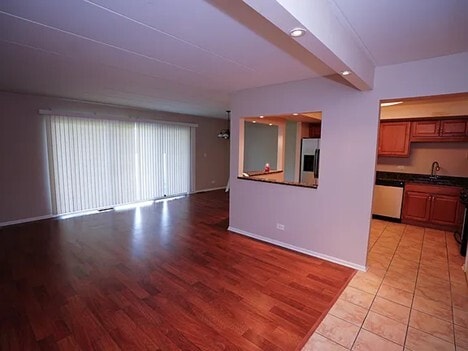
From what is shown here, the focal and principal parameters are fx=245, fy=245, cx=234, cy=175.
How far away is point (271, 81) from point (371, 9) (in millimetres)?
1878

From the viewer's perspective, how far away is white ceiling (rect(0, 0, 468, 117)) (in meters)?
1.60

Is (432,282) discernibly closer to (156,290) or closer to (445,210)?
(445,210)

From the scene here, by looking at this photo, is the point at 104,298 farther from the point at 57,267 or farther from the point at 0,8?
the point at 0,8

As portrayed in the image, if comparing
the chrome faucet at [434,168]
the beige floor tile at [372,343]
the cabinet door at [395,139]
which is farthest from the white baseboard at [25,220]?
the chrome faucet at [434,168]

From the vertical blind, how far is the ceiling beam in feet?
16.9

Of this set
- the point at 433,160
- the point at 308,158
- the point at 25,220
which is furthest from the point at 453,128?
the point at 25,220

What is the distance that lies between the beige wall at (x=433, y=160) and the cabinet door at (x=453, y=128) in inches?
13.1

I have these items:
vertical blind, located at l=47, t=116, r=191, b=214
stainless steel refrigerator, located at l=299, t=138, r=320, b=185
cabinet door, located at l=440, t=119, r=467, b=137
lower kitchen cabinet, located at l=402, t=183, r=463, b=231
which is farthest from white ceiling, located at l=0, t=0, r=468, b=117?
lower kitchen cabinet, located at l=402, t=183, r=463, b=231

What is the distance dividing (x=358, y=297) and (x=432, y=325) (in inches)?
23.1

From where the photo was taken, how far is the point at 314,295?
2525mm

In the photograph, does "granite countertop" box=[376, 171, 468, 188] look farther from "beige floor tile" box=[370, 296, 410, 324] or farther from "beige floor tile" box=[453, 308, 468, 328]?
"beige floor tile" box=[370, 296, 410, 324]

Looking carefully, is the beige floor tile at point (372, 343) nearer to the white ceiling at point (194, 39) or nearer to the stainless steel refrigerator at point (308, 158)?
the white ceiling at point (194, 39)

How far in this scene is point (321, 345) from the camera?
74.0 inches

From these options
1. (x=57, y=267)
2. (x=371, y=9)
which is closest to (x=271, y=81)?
(x=371, y=9)
